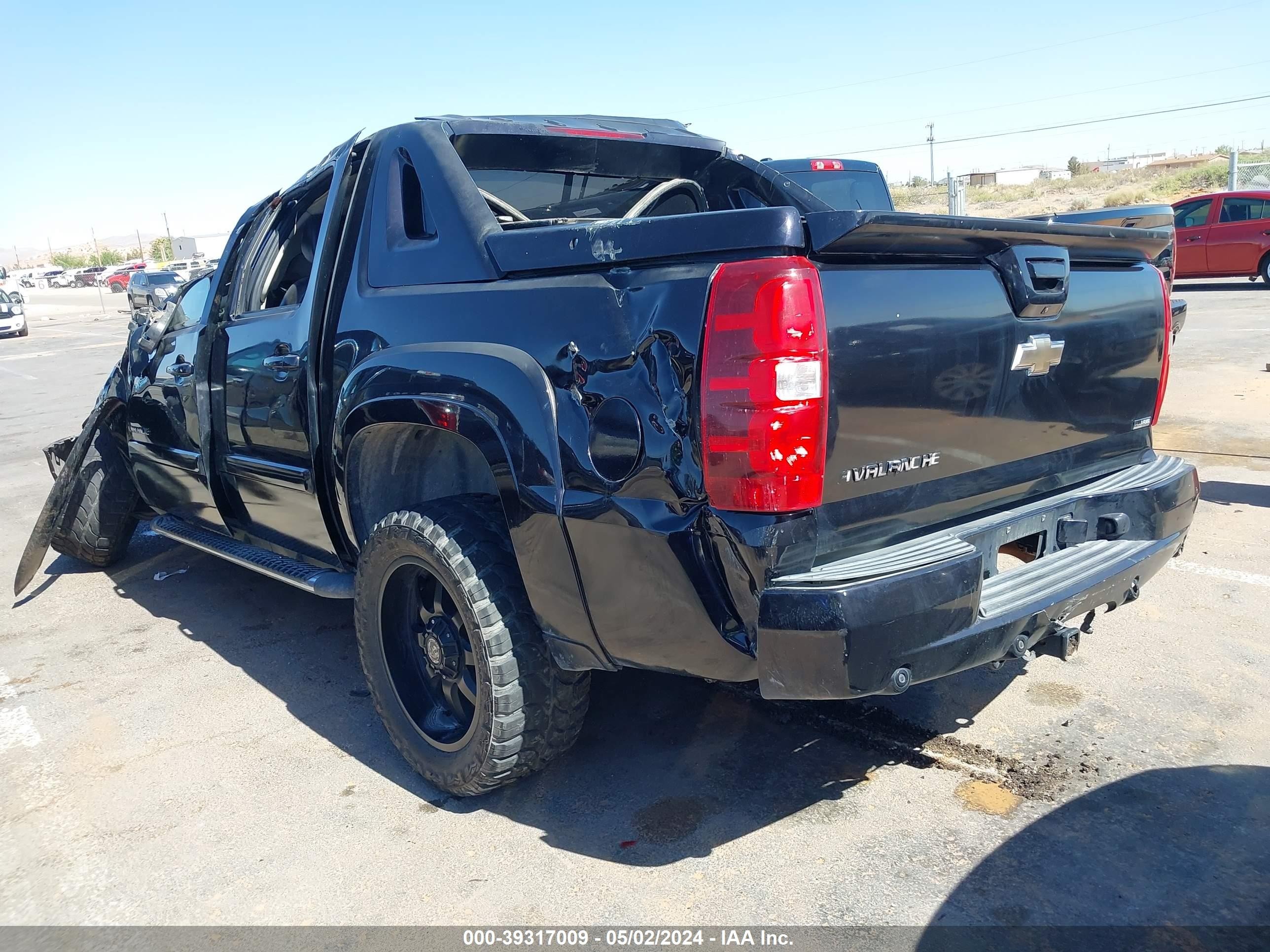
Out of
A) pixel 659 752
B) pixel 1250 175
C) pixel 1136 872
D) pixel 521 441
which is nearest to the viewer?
pixel 1136 872

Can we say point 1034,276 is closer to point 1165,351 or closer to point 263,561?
point 1165,351

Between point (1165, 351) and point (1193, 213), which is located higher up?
point (1193, 213)

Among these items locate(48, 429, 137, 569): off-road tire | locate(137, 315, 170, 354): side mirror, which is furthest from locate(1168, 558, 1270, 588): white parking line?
locate(48, 429, 137, 569): off-road tire

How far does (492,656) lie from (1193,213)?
18107 millimetres

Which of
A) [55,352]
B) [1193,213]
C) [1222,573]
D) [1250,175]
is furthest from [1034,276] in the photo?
[1250,175]

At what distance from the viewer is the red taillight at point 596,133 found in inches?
150

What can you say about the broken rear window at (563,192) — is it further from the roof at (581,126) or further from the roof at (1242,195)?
the roof at (1242,195)

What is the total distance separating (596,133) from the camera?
12.7 feet

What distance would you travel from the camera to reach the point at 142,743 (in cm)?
372

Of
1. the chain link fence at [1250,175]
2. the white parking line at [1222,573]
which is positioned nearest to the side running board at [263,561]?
the white parking line at [1222,573]

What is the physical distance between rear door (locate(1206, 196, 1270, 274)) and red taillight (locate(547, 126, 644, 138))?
630 inches

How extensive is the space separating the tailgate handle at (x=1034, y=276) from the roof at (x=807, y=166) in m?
7.65

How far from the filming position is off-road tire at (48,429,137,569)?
5.62 metres

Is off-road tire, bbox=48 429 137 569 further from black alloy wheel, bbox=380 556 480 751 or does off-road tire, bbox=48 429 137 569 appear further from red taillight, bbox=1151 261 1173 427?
red taillight, bbox=1151 261 1173 427
